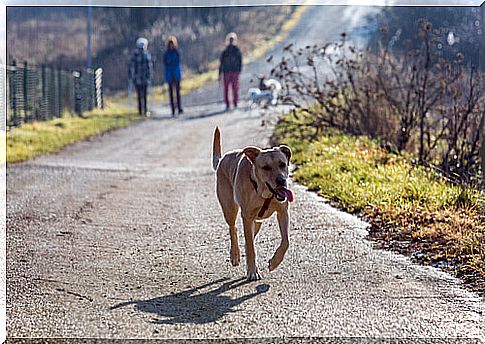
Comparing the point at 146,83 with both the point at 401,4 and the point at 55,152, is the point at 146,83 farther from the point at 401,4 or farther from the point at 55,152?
the point at 401,4

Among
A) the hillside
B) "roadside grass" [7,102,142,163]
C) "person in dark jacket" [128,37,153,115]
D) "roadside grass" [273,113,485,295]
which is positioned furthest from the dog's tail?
"person in dark jacket" [128,37,153,115]

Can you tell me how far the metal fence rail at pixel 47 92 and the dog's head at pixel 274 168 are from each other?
11867 mm

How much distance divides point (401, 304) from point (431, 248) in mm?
1629

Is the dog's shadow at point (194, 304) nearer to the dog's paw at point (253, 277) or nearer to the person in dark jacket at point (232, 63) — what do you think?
the dog's paw at point (253, 277)

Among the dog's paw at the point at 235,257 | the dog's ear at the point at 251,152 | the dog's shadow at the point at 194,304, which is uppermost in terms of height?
the dog's ear at the point at 251,152

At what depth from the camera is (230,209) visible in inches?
244

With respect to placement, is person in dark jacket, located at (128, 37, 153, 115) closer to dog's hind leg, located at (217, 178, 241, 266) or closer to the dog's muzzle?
dog's hind leg, located at (217, 178, 241, 266)

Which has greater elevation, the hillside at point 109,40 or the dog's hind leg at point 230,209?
the hillside at point 109,40

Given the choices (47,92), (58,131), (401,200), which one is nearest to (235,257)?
(401,200)

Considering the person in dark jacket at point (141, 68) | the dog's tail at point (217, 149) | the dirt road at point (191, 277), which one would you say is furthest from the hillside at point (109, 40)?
the dog's tail at point (217, 149)

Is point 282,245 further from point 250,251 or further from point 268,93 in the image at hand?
point 268,93

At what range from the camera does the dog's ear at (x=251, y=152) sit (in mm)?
5465

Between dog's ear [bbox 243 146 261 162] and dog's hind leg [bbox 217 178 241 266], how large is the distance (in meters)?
0.69

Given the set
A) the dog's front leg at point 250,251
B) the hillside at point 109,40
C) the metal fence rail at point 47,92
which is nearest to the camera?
the dog's front leg at point 250,251
